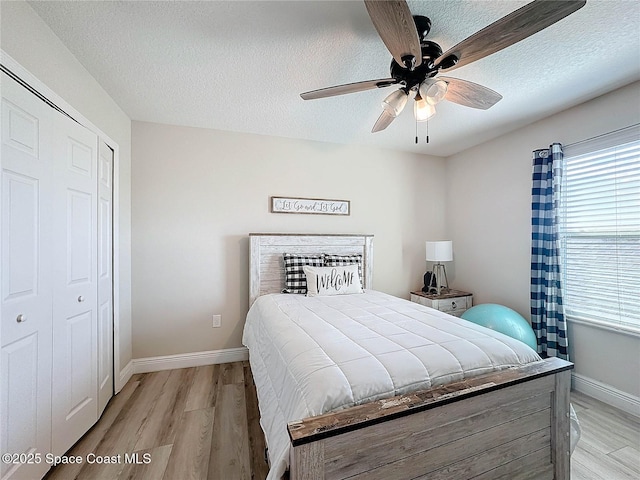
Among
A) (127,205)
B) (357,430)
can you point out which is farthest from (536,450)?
(127,205)

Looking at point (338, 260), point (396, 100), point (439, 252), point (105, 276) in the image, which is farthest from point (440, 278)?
point (105, 276)

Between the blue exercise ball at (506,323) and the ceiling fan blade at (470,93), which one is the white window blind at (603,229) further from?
the ceiling fan blade at (470,93)

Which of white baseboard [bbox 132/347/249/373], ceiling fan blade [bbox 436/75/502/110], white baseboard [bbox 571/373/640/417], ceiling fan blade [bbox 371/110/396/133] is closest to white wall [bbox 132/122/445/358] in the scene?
white baseboard [bbox 132/347/249/373]

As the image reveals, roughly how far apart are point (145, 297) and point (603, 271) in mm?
4244

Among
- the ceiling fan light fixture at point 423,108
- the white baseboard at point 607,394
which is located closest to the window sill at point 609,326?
the white baseboard at point 607,394

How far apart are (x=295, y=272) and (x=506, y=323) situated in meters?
2.09

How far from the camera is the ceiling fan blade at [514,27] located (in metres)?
1.02

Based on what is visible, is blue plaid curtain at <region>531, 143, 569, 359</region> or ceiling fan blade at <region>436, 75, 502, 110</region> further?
blue plaid curtain at <region>531, 143, 569, 359</region>

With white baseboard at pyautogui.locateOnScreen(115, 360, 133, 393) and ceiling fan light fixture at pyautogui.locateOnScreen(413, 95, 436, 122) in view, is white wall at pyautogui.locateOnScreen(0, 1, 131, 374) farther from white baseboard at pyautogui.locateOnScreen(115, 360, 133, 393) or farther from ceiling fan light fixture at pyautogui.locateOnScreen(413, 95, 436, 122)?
ceiling fan light fixture at pyautogui.locateOnScreen(413, 95, 436, 122)

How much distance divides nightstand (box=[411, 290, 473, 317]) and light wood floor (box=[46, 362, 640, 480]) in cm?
124

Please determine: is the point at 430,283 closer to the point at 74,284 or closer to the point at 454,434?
the point at 454,434

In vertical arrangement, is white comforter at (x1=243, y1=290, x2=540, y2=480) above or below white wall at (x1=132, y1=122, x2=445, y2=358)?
below

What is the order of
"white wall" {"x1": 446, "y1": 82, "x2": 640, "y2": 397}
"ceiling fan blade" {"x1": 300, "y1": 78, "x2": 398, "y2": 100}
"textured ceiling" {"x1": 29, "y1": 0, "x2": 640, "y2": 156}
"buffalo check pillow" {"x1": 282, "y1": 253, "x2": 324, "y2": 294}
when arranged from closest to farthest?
"textured ceiling" {"x1": 29, "y1": 0, "x2": 640, "y2": 156} < "ceiling fan blade" {"x1": 300, "y1": 78, "x2": 398, "y2": 100} < "white wall" {"x1": 446, "y1": 82, "x2": 640, "y2": 397} < "buffalo check pillow" {"x1": 282, "y1": 253, "x2": 324, "y2": 294}

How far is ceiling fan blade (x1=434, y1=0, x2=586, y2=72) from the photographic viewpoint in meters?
1.02
